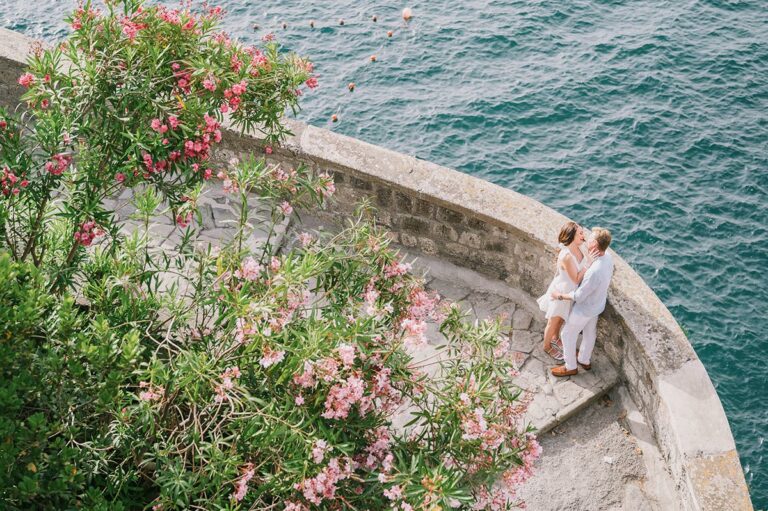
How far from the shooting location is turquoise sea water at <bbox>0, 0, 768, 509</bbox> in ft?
46.0

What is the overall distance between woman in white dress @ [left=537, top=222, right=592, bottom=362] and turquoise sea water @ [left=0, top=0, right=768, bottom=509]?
5.33 metres

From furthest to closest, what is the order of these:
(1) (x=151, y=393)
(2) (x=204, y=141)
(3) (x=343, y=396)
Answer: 1. (2) (x=204, y=141)
2. (1) (x=151, y=393)
3. (3) (x=343, y=396)

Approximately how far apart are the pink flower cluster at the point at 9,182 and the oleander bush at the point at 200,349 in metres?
0.02

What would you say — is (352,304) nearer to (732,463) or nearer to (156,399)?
(156,399)

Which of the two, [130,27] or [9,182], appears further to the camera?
[130,27]

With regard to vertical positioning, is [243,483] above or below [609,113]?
above

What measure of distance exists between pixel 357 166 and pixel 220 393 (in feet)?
14.8

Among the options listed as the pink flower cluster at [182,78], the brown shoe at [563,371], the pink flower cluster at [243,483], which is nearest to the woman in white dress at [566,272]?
the brown shoe at [563,371]

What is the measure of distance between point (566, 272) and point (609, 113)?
37.1 ft

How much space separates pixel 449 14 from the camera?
21594 mm

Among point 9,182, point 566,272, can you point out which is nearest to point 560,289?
point 566,272

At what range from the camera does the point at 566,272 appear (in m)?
7.54

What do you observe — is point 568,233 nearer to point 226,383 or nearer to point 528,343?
point 528,343

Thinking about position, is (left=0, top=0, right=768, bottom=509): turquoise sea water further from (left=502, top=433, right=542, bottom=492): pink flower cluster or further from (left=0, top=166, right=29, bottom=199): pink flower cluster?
(left=0, top=166, right=29, bottom=199): pink flower cluster
